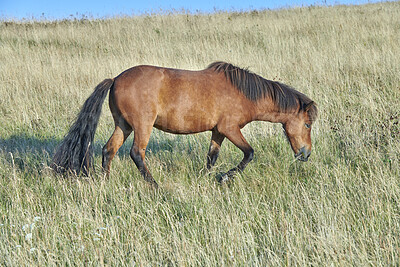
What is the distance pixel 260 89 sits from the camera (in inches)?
175

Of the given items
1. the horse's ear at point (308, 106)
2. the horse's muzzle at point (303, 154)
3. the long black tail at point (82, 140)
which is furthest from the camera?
the horse's muzzle at point (303, 154)

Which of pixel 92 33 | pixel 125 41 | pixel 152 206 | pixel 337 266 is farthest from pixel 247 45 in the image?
pixel 337 266

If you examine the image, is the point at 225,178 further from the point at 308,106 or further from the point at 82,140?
the point at 82,140

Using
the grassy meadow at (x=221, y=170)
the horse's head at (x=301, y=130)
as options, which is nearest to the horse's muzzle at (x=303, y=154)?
the horse's head at (x=301, y=130)

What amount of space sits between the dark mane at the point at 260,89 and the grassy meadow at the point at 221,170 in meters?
0.67

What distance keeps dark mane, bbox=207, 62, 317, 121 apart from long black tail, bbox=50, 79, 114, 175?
1311mm

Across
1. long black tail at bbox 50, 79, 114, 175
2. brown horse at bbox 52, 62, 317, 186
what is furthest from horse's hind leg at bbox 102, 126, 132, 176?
long black tail at bbox 50, 79, 114, 175

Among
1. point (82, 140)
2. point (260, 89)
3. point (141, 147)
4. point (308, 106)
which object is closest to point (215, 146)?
point (260, 89)

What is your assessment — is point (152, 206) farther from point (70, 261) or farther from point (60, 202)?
point (70, 261)

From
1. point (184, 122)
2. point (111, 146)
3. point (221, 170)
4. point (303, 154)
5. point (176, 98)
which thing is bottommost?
point (221, 170)

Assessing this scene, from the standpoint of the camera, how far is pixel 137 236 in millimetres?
3045

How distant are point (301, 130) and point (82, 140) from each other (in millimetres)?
2563

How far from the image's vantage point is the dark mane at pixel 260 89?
4.39 metres

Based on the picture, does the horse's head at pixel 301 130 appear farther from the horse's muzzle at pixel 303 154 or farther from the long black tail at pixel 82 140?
the long black tail at pixel 82 140
